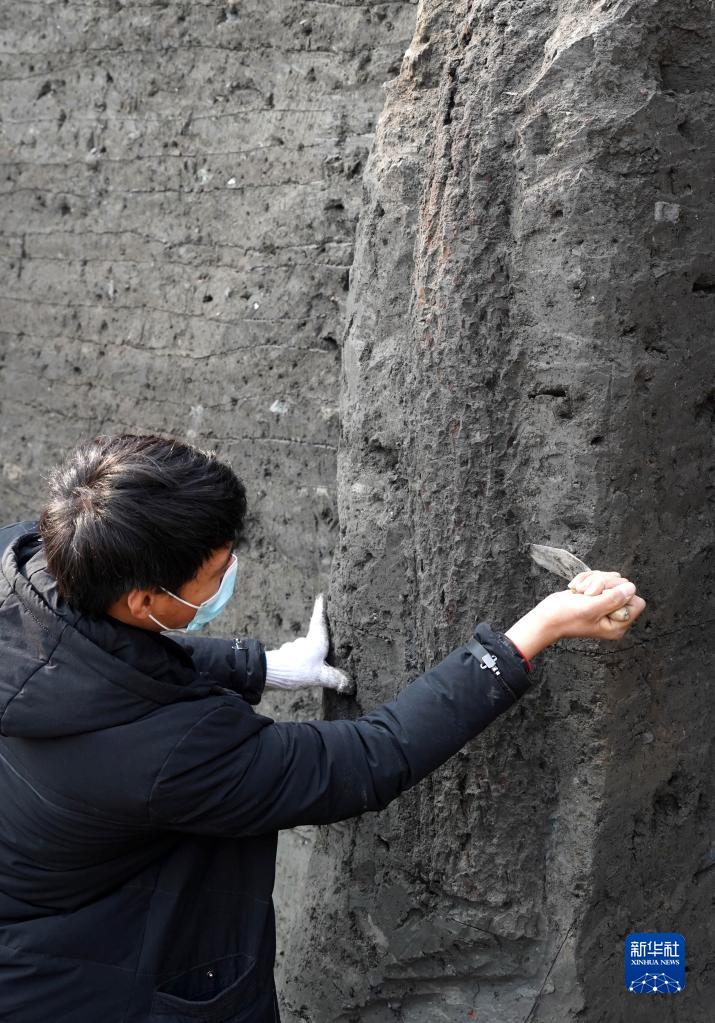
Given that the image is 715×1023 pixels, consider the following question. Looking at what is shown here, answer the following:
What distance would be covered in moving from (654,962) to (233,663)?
964mm

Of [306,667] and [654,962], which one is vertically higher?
[306,667]

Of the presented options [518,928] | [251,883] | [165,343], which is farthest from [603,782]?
[165,343]

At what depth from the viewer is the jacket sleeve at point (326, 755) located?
1.51 metres

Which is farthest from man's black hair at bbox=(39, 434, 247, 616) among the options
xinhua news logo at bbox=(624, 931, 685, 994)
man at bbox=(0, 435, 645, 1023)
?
xinhua news logo at bbox=(624, 931, 685, 994)

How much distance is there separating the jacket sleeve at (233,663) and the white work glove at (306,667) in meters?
0.04

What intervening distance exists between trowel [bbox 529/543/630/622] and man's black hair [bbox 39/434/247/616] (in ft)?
1.87

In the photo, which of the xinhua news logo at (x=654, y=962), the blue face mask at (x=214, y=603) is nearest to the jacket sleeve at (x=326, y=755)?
the blue face mask at (x=214, y=603)

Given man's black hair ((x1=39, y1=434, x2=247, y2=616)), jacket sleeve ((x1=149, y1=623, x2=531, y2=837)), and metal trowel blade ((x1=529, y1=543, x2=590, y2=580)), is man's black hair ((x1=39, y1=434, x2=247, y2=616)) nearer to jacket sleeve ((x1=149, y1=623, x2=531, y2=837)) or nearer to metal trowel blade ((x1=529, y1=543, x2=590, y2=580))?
jacket sleeve ((x1=149, y1=623, x2=531, y2=837))

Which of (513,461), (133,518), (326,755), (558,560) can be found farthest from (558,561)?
(133,518)

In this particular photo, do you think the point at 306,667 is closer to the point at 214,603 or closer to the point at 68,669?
the point at 214,603

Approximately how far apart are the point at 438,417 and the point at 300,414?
2.66 feet

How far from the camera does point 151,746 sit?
149 cm

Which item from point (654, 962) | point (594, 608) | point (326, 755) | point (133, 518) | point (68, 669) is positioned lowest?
point (654, 962)

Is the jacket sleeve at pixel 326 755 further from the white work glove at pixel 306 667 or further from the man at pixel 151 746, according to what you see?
the white work glove at pixel 306 667
